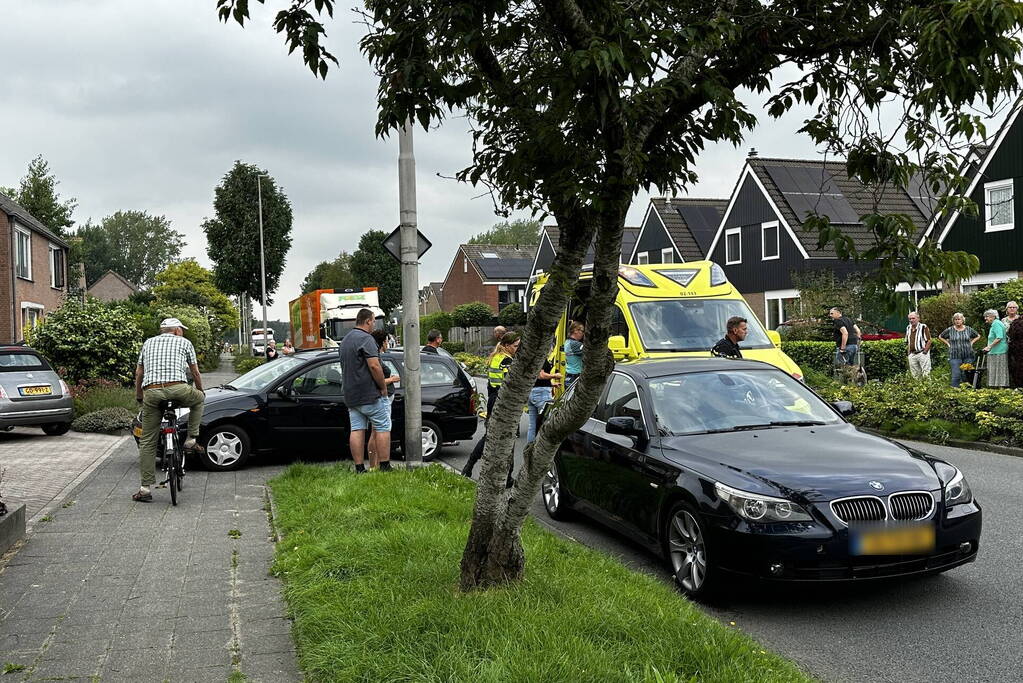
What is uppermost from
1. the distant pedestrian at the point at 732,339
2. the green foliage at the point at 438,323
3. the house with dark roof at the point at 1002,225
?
the house with dark roof at the point at 1002,225

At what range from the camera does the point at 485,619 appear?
4840mm

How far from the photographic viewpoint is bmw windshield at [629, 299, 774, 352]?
42.9 ft

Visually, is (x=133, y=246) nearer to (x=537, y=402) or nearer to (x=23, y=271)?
(x=23, y=271)

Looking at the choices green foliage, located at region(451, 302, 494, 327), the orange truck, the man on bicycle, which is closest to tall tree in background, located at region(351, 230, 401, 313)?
green foliage, located at region(451, 302, 494, 327)

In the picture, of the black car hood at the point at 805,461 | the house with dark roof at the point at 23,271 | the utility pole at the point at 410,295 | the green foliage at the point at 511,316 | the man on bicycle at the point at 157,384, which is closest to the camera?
the black car hood at the point at 805,461

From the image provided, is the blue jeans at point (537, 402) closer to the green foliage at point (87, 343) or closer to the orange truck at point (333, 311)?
the green foliage at point (87, 343)

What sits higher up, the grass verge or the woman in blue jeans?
the woman in blue jeans

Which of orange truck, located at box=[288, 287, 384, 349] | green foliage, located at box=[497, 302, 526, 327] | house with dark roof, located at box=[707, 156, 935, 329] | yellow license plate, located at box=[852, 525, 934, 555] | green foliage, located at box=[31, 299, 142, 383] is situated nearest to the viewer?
yellow license plate, located at box=[852, 525, 934, 555]

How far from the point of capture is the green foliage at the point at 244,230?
172ft

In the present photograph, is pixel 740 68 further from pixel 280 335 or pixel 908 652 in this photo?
pixel 280 335

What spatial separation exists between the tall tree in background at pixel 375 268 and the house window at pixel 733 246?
161ft

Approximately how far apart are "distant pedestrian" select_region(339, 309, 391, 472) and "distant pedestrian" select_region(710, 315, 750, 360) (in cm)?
406

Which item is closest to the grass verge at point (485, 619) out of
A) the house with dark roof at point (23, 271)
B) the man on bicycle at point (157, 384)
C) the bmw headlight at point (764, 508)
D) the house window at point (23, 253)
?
the bmw headlight at point (764, 508)

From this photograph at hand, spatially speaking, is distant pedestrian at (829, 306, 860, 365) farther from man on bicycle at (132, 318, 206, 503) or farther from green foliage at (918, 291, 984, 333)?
man on bicycle at (132, 318, 206, 503)
